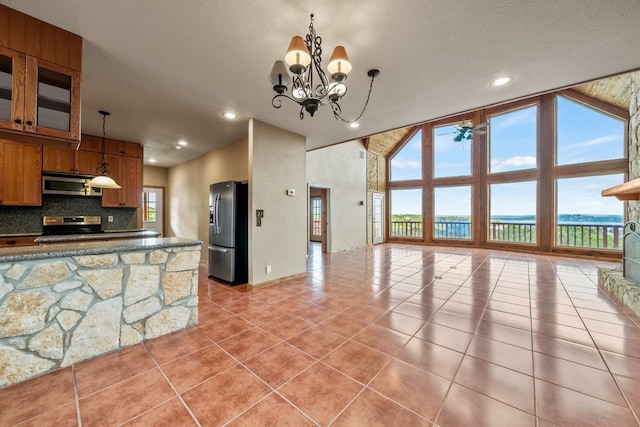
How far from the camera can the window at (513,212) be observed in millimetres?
7379

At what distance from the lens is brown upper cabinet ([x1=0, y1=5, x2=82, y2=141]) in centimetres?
178

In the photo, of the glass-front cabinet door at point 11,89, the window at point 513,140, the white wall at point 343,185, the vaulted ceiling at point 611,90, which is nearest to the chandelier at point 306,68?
the glass-front cabinet door at point 11,89

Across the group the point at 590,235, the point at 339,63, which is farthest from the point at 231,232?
the point at 590,235

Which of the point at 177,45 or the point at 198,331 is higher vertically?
the point at 177,45

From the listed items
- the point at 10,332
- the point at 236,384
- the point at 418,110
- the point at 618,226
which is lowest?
the point at 236,384

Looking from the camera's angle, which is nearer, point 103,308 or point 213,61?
point 103,308

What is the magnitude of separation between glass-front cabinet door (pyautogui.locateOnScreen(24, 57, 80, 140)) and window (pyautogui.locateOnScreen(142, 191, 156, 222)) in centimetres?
604

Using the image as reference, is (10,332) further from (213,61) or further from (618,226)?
(618,226)

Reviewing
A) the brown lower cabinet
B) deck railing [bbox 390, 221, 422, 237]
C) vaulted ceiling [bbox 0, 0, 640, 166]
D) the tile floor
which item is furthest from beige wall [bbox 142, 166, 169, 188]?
deck railing [bbox 390, 221, 422, 237]

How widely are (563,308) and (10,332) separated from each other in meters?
5.29

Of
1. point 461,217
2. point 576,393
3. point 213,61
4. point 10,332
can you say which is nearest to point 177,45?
point 213,61

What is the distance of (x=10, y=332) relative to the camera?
1.73m

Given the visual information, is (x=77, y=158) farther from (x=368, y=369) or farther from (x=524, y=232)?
(x=524, y=232)

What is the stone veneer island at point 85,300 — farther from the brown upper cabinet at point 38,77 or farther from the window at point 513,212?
the window at point 513,212
